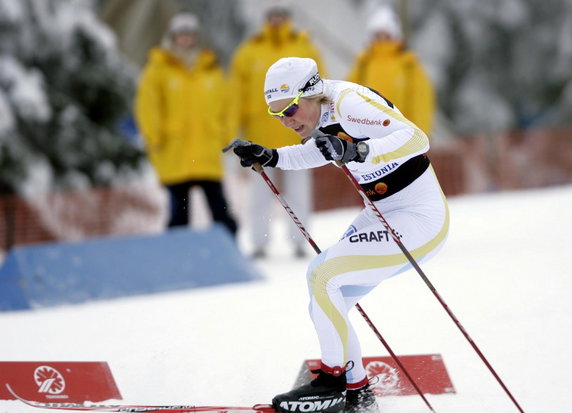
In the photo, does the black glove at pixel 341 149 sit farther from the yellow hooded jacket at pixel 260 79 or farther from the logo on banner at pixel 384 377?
the yellow hooded jacket at pixel 260 79

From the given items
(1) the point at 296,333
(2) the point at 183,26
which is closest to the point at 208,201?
(2) the point at 183,26

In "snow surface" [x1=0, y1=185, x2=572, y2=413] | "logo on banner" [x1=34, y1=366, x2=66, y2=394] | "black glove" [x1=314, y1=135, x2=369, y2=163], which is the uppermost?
"black glove" [x1=314, y1=135, x2=369, y2=163]

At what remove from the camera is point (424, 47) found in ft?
58.6

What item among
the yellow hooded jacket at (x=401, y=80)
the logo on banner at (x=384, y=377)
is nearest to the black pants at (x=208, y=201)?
the yellow hooded jacket at (x=401, y=80)

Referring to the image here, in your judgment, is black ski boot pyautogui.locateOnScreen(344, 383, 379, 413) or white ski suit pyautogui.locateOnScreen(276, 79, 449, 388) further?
black ski boot pyautogui.locateOnScreen(344, 383, 379, 413)

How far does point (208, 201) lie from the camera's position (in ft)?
25.2

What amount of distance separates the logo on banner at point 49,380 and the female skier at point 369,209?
3.93 ft

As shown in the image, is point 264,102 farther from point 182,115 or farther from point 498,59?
point 498,59

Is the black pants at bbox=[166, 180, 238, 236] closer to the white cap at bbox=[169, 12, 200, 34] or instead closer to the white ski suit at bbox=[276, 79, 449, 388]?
the white cap at bbox=[169, 12, 200, 34]

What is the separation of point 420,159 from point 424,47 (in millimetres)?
14275

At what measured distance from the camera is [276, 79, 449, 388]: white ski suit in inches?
154

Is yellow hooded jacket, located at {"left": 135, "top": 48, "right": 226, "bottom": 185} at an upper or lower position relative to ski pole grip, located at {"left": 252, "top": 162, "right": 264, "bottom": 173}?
lower

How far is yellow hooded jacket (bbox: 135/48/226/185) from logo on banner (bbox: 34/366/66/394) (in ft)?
10.4

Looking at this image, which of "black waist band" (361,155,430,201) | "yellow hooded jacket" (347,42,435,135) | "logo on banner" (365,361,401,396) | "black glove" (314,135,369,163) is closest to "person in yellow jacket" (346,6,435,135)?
"yellow hooded jacket" (347,42,435,135)
